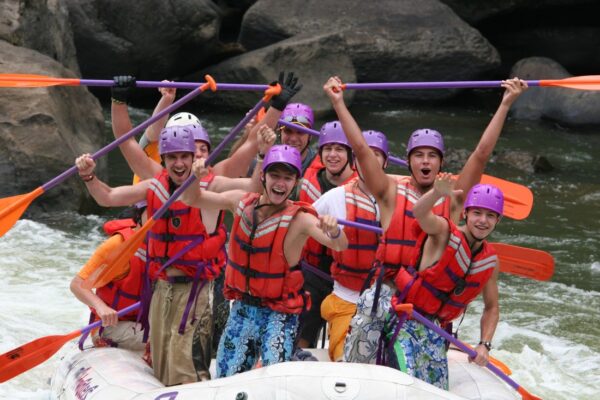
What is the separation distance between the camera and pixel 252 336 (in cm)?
496

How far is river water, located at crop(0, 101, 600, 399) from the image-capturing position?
769cm

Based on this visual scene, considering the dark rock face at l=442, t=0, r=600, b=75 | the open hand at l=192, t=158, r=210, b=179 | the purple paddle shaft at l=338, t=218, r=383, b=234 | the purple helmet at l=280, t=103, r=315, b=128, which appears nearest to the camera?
the open hand at l=192, t=158, r=210, b=179

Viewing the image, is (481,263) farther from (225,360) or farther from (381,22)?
(381,22)

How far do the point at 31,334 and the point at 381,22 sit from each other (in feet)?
33.5

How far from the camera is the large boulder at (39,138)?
10.3m

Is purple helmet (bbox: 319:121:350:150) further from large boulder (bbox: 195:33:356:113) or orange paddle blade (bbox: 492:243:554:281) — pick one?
large boulder (bbox: 195:33:356:113)

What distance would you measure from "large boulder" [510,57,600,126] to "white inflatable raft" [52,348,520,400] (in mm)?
10947

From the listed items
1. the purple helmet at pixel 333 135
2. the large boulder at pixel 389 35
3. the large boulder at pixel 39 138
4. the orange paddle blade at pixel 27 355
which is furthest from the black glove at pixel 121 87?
the large boulder at pixel 389 35

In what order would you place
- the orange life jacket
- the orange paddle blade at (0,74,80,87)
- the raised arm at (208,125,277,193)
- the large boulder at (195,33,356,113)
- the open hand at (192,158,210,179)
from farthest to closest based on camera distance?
the large boulder at (195,33,356,113), the orange paddle blade at (0,74,80,87), the orange life jacket, the raised arm at (208,125,277,193), the open hand at (192,158,210,179)

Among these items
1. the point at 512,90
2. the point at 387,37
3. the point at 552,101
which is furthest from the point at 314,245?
the point at 387,37

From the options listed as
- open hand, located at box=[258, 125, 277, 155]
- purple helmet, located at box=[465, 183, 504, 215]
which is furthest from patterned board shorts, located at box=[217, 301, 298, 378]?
purple helmet, located at box=[465, 183, 504, 215]

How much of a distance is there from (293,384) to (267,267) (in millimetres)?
643

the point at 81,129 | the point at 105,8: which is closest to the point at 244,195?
the point at 81,129

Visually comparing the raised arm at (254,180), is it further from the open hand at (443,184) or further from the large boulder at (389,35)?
the large boulder at (389,35)
